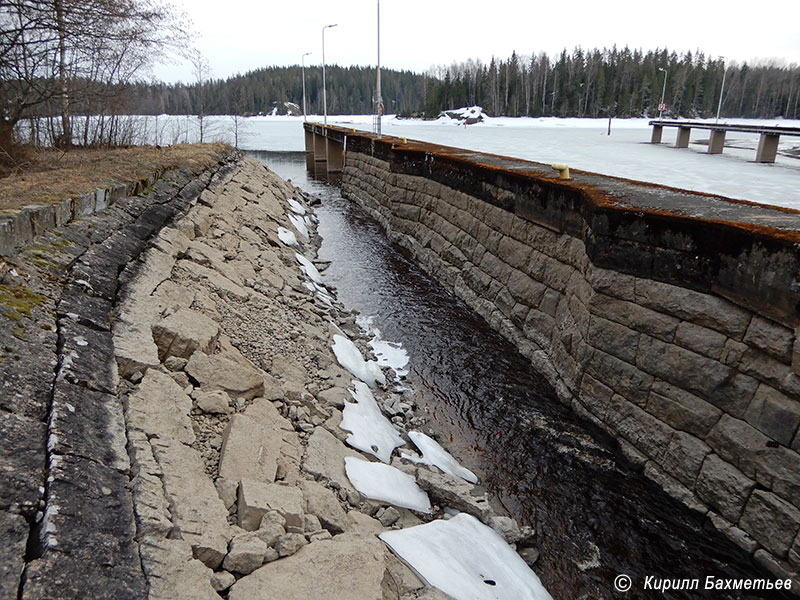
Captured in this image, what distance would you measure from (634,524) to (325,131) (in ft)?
119

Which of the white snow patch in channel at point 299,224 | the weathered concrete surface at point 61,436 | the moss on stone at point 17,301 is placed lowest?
the white snow patch in channel at point 299,224

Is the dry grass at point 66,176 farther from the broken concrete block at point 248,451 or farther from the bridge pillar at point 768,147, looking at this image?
the bridge pillar at point 768,147

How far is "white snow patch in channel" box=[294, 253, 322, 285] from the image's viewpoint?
39.0ft

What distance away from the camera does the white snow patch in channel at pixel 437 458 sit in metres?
5.68

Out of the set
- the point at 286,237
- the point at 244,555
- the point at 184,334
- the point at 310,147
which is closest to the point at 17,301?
the point at 184,334

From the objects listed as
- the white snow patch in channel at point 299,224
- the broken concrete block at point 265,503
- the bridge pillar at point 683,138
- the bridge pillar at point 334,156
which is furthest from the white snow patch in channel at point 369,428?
the bridge pillar at point 683,138

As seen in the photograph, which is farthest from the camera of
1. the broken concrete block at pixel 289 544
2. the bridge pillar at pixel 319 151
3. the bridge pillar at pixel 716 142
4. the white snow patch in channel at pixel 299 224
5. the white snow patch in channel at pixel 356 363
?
the bridge pillar at pixel 319 151

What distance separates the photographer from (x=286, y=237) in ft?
45.9

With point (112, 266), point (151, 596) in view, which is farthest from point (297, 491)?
point (112, 266)

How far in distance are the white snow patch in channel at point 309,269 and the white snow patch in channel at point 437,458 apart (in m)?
6.29

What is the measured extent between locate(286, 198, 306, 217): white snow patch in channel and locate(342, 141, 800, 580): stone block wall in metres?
11.3

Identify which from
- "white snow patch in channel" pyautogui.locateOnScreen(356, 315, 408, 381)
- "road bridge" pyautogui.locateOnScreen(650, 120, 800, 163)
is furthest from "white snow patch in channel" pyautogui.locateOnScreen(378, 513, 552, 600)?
"road bridge" pyautogui.locateOnScreen(650, 120, 800, 163)

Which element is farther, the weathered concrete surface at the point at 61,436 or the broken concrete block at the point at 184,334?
the broken concrete block at the point at 184,334

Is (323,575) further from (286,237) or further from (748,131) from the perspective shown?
(748,131)
